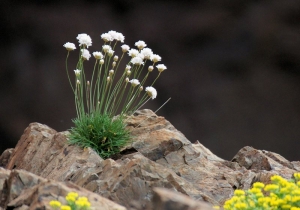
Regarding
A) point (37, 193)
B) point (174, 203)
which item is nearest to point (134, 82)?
point (37, 193)

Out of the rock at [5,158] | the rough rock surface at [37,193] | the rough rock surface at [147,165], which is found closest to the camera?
the rough rock surface at [37,193]

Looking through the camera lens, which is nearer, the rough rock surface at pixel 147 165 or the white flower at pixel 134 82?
the rough rock surface at pixel 147 165

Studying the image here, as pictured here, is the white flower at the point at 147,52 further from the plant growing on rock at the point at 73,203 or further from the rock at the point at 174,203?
the rock at the point at 174,203

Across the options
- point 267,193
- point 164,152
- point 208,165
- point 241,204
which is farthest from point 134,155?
point 241,204

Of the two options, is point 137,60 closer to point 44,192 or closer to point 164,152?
point 164,152

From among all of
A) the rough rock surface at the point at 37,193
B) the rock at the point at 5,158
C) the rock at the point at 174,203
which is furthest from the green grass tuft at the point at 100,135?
the rock at the point at 174,203

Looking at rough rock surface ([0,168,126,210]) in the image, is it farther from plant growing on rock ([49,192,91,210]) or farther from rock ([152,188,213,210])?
rock ([152,188,213,210])

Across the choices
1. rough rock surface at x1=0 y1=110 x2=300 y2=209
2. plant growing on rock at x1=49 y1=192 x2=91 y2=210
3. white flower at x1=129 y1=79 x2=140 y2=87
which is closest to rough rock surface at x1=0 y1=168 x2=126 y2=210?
plant growing on rock at x1=49 y1=192 x2=91 y2=210
